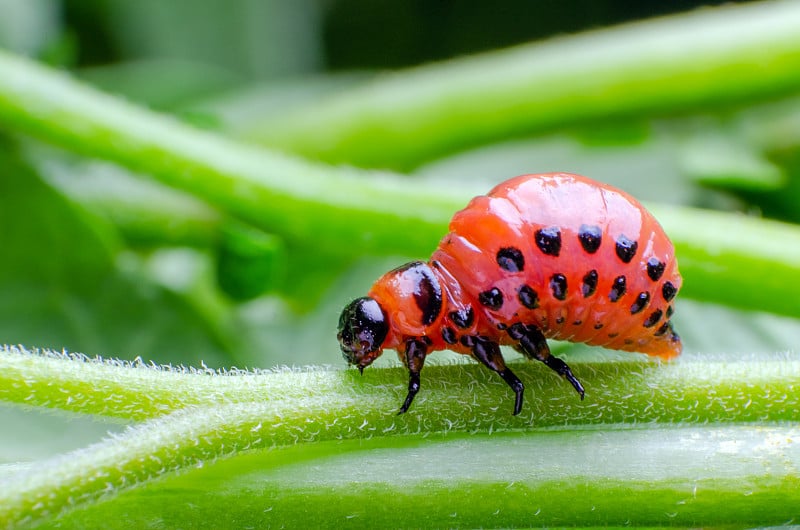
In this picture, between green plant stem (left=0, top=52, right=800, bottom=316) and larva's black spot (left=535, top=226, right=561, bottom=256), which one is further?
green plant stem (left=0, top=52, right=800, bottom=316)

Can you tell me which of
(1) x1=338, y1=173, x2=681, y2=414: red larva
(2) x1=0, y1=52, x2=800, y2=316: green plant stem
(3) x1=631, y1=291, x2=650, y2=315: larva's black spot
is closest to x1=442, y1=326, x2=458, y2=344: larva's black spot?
(1) x1=338, y1=173, x2=681, y2=414: red larva

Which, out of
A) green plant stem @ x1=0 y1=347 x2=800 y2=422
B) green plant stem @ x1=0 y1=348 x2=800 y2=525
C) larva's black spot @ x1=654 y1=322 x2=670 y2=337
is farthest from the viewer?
larva's black spot @ x1=654 y1=322 x2=670 y2=337

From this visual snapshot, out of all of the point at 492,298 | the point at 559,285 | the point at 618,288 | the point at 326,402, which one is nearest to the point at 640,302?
the point at 618,288

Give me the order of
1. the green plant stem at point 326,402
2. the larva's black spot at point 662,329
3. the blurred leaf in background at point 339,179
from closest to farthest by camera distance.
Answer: the green plant stem at point 326,402 < the larva's black spot at point 662,329 < the blurred leaf in background at point 339,179

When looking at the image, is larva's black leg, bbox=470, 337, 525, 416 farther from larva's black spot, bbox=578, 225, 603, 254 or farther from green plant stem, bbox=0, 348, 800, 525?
larva's black spot, bbox=578, 225, 603, 254

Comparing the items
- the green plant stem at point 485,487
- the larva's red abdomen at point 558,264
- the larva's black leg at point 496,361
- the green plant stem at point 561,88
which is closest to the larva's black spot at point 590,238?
the larva's red abdomen at point 558,264

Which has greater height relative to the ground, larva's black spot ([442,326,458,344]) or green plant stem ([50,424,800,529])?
larva's black spot ([442,326,458,344])

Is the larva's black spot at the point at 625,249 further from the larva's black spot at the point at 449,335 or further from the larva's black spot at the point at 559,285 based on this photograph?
the larva's black spot at the point at 449,335

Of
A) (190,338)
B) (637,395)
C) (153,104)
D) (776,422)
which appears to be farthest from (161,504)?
(153,104)

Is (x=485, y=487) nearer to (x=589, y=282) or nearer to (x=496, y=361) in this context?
(x=496, y=361)
